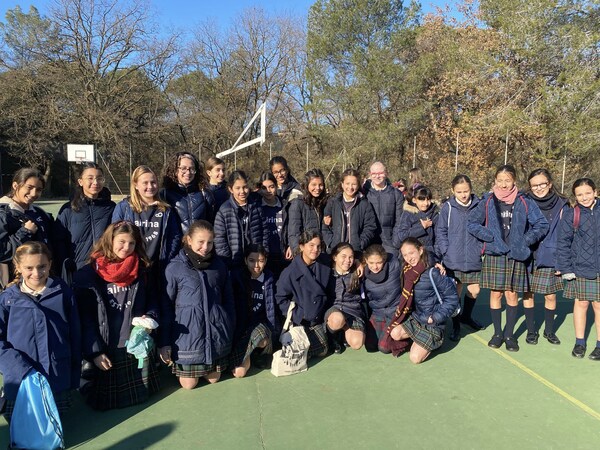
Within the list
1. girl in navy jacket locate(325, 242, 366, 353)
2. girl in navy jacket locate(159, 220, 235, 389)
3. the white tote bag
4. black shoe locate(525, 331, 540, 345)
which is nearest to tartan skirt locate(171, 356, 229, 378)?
girl in navy jacket locate(159, 220, 235, 389)

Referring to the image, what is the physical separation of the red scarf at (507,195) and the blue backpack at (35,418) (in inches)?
147

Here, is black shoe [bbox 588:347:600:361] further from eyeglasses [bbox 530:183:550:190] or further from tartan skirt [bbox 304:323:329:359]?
tartan skirt [bbox 304:323:329:359]

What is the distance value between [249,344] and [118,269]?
1.12 meters

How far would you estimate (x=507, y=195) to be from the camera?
4.14m

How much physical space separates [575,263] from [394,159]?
19652mm

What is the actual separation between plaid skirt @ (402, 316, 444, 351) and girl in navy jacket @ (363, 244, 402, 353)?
21cm

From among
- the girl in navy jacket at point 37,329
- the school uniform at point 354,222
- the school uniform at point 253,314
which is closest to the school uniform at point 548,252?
the school uniform at point 354,222

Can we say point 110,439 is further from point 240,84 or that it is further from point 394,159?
point 240,84

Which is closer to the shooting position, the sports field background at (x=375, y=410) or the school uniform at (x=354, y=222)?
the sports field background at (x=375, y=410)

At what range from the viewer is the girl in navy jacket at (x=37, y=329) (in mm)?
2570

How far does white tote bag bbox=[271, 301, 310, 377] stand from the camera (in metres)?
3.50

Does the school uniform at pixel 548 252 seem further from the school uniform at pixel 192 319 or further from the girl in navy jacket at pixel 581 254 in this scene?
the school uniform at pixel 192 319

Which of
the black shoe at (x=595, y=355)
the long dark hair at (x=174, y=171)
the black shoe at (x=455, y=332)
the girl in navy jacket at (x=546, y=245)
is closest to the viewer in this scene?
the black shoe at (x=595, y=355)

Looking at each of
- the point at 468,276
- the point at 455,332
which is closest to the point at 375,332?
the point at 455,332
